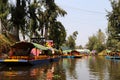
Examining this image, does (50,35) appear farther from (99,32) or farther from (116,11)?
(99,32)

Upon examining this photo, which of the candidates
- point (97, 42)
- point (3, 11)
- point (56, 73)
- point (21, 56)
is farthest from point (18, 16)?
point (97, 42)

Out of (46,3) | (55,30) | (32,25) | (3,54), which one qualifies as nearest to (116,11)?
(55,30)

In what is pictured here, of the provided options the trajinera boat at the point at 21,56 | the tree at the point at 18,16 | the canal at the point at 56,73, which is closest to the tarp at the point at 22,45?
the trajinera boat at the point at 21,56

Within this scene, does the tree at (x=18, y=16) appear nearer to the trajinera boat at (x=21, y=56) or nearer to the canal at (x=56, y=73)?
the trajinera boat at (x=21, y=56)

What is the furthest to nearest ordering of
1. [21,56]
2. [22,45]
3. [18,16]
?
[18,16] → [22,45] → [21,56]

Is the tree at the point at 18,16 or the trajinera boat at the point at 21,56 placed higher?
the tree at the point at 18,16

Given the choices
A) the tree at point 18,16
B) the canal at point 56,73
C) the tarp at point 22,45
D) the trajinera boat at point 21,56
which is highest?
the tree at point 18,16

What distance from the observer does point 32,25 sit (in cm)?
5481

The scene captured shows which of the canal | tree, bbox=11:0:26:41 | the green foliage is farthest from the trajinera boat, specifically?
the green foliage

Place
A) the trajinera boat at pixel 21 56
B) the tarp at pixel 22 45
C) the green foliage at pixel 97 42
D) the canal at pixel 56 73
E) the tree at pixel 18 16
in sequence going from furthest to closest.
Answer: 1. the green foliage at pixel 97 42
2. the tree at pixel 18 16
3. the tarp at pixel 22 45
4. the trajinera boat at pixel 21 56
5. the canal at pixel 56 73

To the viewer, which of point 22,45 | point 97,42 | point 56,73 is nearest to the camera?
point 56,73

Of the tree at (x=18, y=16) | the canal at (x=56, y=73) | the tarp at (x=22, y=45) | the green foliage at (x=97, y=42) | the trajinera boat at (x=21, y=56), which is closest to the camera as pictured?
the canal at (x=56, y=73)

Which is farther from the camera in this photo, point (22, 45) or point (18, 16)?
point (18, 16)

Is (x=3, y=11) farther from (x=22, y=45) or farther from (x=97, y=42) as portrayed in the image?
(x=97, y=42)
